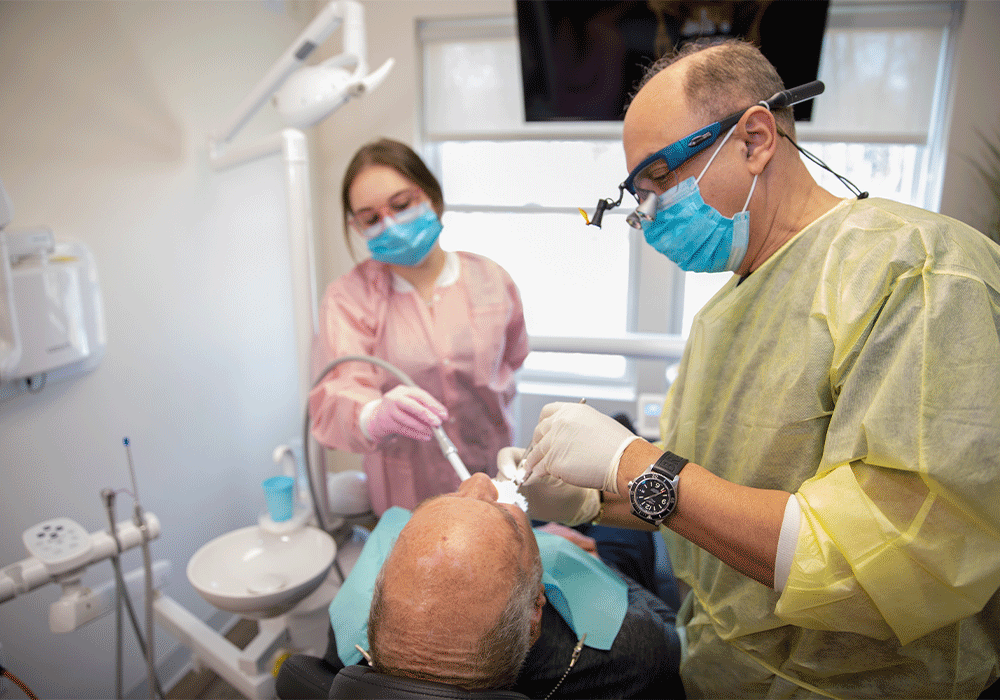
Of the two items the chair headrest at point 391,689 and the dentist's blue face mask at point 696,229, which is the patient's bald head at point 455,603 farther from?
the dentist's blue face mask at point 696,229

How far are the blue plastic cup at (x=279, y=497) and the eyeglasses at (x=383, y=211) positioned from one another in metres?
0.71

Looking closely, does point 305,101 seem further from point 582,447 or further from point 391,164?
point 582,447

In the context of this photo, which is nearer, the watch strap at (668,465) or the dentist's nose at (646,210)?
the watch strap at (668,465)

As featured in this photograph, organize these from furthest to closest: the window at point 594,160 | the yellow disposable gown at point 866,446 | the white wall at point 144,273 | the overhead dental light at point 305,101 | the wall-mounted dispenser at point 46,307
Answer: the window at point 594,160, the overhead dental light at point 305,101, the white wall at point 144,273, the wall-mounted dispenser at point 46,307, the yellow disposable gown at point 866,446

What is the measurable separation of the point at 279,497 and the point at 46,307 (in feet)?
2.37

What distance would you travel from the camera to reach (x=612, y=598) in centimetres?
117

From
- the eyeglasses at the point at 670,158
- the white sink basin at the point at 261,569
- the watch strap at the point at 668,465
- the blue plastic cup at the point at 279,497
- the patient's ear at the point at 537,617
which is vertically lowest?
the white sink basin at the point at 261,569

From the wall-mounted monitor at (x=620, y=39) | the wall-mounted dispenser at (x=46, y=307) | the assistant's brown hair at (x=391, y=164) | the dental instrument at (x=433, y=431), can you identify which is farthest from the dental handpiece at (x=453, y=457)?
the wall-mounted monitor at (x=620, y=39)

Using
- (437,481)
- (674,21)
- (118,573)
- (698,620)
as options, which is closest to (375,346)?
(437,481)

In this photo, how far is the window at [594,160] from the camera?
254cm

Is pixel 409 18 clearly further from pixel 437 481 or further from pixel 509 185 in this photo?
pixel 437 481

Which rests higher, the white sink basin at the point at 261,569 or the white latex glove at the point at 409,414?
the white latex glove at the point at 409,414

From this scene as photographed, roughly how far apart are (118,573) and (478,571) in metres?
0.98

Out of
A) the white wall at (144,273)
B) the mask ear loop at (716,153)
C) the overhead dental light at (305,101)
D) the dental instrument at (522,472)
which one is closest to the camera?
the mask ear loop at (716,153)
